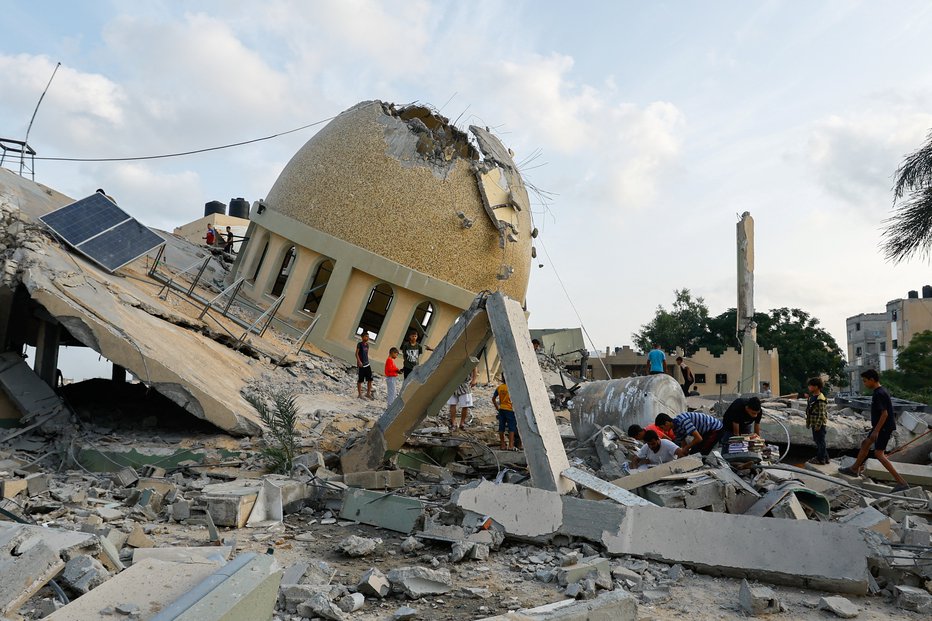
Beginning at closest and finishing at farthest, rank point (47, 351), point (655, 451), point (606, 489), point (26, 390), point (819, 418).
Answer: point (606, 489)
point (655, 451)
point (819, 418)
point (26, 390)
point (47, 351)

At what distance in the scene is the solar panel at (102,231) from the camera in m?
12.5

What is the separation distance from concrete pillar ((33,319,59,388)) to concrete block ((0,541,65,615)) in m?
7.70

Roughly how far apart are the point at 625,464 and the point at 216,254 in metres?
16.2

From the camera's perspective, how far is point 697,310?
50.6m

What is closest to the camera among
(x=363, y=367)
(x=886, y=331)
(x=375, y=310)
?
(x=363, y=367)

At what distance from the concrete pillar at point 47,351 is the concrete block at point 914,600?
11.2 metres

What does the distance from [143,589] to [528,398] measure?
12.9ft

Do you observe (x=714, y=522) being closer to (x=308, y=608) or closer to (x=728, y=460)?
(x=728, y=460)

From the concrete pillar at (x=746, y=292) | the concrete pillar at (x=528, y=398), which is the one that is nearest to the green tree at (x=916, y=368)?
the concrete pillar at (x=746, y=292)

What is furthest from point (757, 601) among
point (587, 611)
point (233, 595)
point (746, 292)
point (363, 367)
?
point (746, 292)

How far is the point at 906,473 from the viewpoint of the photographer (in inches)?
360

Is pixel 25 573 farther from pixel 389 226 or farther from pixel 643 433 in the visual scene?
pixel 389 226

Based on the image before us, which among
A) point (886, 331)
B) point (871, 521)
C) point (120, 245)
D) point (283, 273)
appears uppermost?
point (886, 331)

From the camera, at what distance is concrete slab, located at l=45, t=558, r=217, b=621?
3781 mm
